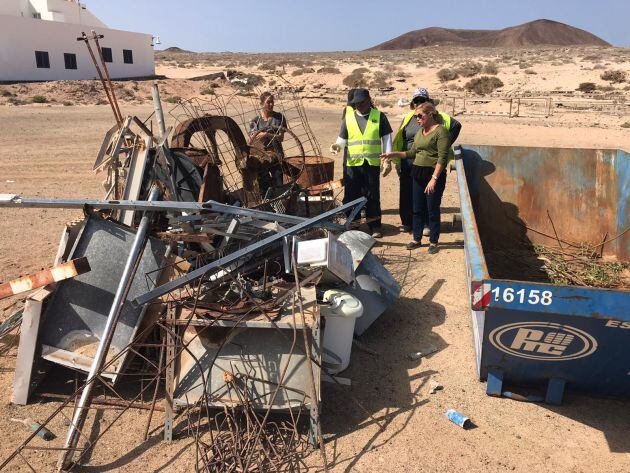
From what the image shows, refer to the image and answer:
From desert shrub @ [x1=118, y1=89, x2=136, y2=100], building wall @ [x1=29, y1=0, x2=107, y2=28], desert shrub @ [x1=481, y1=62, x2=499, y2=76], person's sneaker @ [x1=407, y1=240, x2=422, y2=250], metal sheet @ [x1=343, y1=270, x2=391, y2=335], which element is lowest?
person's sneaker @ [x1=407, y1=240, x2=422, y2=250]

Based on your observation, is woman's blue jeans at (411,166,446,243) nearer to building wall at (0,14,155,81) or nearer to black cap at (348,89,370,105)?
black cap at (348,89,370,105)

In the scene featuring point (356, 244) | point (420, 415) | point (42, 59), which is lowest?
point (420, 415)

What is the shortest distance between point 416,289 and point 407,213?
1878 mm

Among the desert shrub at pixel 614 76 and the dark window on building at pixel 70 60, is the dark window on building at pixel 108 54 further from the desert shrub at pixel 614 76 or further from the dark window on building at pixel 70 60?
the desert shrub at pixel 614 76

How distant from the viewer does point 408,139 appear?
648 centimetres

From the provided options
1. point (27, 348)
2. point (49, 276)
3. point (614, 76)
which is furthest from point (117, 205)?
point (614, 76)

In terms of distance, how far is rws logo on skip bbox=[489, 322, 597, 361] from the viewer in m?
2.84

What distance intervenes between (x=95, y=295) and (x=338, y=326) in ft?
5.51

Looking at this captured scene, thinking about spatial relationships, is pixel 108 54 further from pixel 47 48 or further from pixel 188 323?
pixel 188 323

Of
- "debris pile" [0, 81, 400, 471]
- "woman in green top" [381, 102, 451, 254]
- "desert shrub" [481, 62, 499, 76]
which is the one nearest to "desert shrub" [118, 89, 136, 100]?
"desert shrub" [481, 62, 499, 76]

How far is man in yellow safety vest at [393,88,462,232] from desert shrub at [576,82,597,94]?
76.4 ft

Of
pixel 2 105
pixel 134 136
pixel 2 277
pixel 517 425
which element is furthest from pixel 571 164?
pixel 2 105

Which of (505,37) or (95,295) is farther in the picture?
(505,37)

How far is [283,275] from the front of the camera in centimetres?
394
